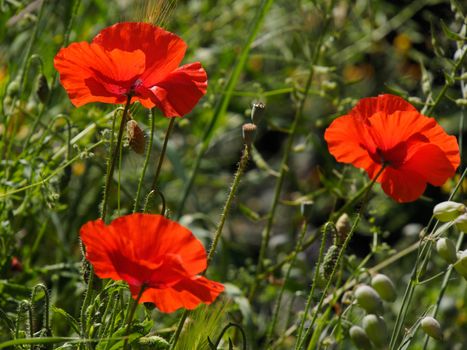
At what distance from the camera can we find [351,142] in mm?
1348

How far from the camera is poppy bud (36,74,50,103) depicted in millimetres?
1769

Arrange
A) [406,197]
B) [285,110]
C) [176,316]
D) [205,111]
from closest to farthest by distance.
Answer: [406,197], [176,316], [205,111], [285,110]

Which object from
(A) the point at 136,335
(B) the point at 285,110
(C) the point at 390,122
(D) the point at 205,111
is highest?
(C) the point at 390,122

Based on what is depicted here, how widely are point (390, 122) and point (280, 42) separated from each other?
182 centimetres

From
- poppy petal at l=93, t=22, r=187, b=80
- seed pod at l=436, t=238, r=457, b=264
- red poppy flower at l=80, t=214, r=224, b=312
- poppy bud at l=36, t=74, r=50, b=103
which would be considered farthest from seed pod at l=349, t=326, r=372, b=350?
poppy bud at l=36, t=74, r=50, b=103

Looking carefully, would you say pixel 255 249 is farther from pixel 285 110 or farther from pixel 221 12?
pixel 221 12

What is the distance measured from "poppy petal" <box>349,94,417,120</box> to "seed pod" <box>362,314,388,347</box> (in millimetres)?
269

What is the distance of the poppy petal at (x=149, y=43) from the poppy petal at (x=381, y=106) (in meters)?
0.25

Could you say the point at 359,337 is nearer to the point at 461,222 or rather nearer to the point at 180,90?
the point at 461,222

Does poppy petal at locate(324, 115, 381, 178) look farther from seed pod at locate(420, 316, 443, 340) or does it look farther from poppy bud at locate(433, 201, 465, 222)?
seed pod at locate(420, 316, 443, 340)

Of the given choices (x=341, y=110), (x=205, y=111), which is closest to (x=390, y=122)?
(x=341, y=110)

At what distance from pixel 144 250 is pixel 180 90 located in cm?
29

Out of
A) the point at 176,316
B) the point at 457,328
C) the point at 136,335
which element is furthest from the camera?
the point at 457,328

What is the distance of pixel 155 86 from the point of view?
1.30 meters
